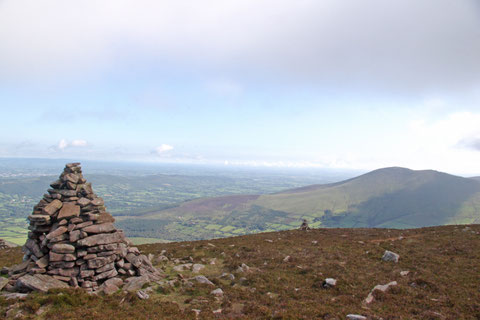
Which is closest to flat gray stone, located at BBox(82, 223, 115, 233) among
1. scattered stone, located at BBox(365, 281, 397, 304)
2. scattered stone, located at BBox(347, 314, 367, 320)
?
scattered stone, located at BBox(347, 314, 367, 320)

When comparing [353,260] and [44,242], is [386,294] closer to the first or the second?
[353,260]

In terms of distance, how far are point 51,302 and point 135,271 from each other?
21.5ft

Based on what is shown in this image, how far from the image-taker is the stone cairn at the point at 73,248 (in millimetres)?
17344

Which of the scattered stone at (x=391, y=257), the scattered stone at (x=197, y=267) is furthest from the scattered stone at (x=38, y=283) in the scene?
the scattered stone at (x=391, y=257)

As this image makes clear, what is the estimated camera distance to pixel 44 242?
17.9 meters

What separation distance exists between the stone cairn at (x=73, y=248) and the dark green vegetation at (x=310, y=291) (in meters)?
2.31

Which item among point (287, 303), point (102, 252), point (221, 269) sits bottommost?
point (221, 269)

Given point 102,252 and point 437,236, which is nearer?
point 102,252

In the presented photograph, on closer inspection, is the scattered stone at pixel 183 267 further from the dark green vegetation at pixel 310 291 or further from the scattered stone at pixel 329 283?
the scattered stone at pixel 329 283

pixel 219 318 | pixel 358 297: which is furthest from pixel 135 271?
pixel 358 297

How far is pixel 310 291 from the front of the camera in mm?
17234

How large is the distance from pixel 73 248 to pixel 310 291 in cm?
1799

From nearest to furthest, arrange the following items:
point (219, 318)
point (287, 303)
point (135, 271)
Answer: point (219, 318), point (287, 303), point (135, 271)

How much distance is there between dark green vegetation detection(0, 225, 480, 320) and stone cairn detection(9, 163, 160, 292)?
2313 mm
